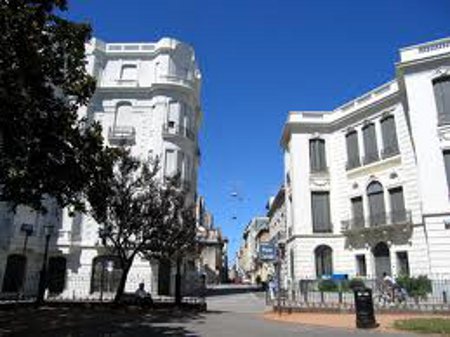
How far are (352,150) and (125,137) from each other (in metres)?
17.5

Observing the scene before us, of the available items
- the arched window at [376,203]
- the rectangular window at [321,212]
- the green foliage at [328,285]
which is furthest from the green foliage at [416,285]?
the rectangular window at [321,212]

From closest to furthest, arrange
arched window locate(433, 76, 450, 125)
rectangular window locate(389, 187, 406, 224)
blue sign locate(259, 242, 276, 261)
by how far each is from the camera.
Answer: blue sign locate(259, 242, 276, 261) < arched window locate(433, 76, 450, 125) < rectangular window locate(389, 187, 406, 224)

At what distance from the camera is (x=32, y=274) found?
33406 mm

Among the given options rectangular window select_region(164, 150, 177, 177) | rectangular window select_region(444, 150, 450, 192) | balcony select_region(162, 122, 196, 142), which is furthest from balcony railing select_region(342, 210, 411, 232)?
balcony select_region(162, 122, 196, 142)

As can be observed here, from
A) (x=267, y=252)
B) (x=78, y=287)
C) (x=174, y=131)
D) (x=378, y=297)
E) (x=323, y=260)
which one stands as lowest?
(x=378, y=297)

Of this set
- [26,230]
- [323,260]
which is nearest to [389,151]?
[323,260]

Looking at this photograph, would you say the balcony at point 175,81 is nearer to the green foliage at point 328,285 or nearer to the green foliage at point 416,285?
the green foliage at point 328,285

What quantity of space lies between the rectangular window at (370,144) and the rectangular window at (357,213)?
114 inches

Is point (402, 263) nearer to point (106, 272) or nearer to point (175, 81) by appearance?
point (106, 272)

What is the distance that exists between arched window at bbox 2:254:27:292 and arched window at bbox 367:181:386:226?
2462 centimetres

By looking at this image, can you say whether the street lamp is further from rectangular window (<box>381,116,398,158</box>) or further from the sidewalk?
rectangular window (<box>381,116,398,158</box>)

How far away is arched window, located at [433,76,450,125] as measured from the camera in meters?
28.0

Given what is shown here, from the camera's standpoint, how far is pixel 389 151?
104ft

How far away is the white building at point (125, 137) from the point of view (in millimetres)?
33156
